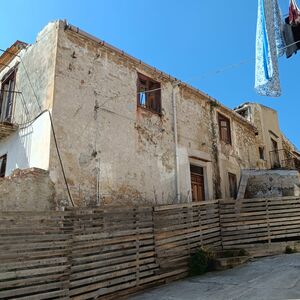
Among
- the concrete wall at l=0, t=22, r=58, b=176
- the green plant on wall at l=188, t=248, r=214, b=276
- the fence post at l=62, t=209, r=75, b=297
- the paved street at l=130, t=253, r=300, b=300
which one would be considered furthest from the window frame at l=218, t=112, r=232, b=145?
the fence post at l=62, t=209, r=75, b=297

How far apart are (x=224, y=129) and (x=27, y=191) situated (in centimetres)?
1043

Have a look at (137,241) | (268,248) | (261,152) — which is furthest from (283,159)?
(137,241)

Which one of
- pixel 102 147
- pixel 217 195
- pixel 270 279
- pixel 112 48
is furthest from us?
pixel 217 195

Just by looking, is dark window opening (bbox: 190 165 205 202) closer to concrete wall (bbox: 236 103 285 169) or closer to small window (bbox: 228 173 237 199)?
small window (bbox: 228 173 237 199)

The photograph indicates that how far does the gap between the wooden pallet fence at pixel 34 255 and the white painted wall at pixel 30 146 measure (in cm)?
225

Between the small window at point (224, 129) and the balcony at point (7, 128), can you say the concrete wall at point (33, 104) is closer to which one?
the balcony at point (7, 128)

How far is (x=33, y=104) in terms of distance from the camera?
10.4 meters

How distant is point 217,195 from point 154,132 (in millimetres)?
4078

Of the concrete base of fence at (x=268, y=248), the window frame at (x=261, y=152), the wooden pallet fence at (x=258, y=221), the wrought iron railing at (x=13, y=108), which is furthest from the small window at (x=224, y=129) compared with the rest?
the wrought iron railing at (x=13, y=108)

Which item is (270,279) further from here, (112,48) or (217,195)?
(112,48)

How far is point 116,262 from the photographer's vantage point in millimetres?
8242

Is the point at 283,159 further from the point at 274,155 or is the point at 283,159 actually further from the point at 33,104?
the point at 33,104

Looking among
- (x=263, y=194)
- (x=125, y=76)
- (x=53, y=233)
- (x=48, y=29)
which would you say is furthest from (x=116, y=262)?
(x=263, y=194)

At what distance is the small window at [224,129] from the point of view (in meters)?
16.1
